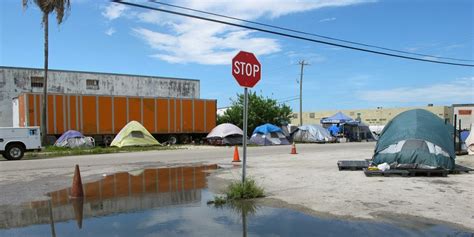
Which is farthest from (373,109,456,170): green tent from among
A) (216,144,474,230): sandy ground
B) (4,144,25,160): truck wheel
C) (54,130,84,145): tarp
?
(54,130,84,145): tarp

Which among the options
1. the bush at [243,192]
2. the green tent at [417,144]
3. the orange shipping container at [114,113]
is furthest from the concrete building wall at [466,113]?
the bush at [243,192]

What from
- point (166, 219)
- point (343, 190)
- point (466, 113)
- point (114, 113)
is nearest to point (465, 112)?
point (466, 113)

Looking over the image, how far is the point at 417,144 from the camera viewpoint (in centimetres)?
1329

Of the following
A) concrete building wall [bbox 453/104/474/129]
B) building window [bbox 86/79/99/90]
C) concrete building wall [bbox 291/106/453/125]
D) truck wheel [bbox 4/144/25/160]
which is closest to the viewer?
truck wheel [bbox 4/144/25/160]

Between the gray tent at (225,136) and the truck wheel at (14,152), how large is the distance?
16430mm

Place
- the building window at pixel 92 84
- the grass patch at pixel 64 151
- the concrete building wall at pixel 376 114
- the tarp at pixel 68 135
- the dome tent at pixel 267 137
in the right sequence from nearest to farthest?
the grass patch at pixel 64 151, the tarp at pixel 68 135, the dome tent at pixel 267 137, the building window at pixel 92 84, the concrete building wall at pixel 376 114

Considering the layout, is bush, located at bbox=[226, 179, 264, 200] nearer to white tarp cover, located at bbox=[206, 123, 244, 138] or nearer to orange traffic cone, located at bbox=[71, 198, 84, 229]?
orange traffic cone, located at bbox=[71, 198, 84, 229]

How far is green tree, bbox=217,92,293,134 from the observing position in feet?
149

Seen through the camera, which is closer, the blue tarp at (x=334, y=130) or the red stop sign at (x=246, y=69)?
the red stop sign at (x=246, y=69)

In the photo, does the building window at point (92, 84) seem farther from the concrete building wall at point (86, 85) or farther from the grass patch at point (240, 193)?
the grass patch at point (240, 193)

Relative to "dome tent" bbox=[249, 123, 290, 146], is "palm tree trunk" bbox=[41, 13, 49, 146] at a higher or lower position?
higher

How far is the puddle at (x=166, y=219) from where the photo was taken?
640 cm

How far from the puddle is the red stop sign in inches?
94.7

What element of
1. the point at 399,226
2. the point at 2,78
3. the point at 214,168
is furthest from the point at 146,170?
the point at 2,78
